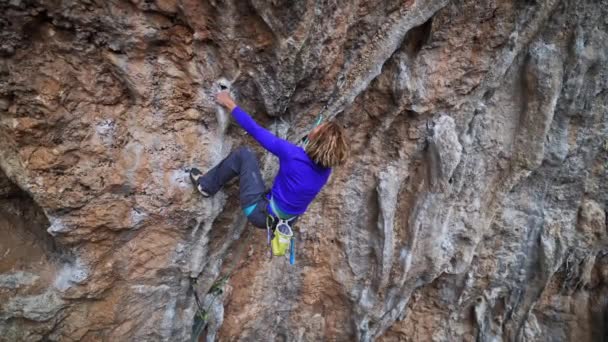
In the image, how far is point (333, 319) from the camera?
17.5 ft

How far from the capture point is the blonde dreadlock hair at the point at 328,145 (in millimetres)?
2857

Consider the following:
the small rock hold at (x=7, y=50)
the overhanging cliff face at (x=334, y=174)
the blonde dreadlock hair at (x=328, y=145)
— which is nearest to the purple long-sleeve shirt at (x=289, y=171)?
the blonde dreadlock hair at (x=328, y=145)

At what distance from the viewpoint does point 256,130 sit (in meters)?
2.96

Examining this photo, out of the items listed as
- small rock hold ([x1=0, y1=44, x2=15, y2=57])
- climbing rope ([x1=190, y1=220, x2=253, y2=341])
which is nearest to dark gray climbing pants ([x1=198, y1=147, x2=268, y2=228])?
climbing rope ([x1=190, y1=220, x2=253, y2=341])

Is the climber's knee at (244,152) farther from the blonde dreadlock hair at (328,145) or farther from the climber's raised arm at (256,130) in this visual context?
the blonde dreadlock hair at (328,145)

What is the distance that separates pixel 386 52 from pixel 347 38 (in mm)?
427

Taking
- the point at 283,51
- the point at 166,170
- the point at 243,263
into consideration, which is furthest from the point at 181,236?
the point at 283,51

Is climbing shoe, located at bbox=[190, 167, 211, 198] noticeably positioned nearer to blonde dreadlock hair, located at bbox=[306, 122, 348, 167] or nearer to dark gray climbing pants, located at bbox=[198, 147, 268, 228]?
dark gray climbing pants, located at bbox=[198, 147, 268, 228]

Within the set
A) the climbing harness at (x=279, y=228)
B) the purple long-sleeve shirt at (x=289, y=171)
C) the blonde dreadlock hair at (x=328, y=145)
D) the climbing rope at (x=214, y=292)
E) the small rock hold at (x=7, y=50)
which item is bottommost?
the climbing rope at (x=214, y=292)

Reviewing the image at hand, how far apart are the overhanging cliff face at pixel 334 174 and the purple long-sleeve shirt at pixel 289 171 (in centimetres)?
40

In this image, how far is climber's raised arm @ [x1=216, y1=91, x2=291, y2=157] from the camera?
2967 millimetres

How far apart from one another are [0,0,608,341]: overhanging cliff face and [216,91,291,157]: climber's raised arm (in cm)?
18

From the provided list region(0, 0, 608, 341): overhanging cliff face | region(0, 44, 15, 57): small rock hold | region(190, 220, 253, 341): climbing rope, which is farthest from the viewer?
region(190, 220, 253, 341): climbing rope

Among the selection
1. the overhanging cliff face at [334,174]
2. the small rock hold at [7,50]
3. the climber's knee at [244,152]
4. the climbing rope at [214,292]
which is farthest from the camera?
the climbing rope at [214,292]
